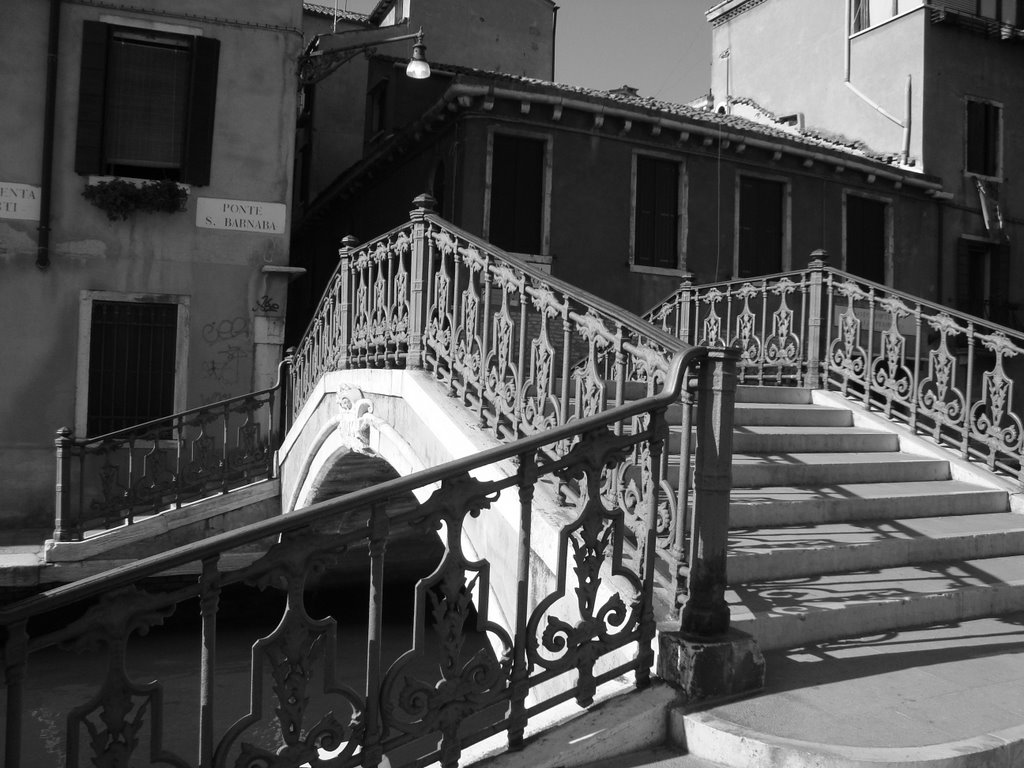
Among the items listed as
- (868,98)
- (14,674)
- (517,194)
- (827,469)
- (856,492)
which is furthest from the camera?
(868,98)

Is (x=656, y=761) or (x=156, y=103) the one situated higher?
(x=156, y=103)

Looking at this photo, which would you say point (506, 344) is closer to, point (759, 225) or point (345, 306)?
point (345, 306)

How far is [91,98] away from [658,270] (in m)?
8.03

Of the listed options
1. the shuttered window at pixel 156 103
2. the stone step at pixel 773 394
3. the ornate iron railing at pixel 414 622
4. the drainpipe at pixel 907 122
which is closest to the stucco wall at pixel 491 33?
the shuttered window at pixel 156 103

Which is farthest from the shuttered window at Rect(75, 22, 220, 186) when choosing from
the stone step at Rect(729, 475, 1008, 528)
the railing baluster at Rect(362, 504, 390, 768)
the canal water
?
the railing baluster at Rect(362, 504, 390, 768)

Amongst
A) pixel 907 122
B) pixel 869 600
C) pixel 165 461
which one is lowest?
pixel 869 600

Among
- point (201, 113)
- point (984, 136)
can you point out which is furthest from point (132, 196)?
point (984, 136)

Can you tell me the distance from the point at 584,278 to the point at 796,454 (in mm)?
7043

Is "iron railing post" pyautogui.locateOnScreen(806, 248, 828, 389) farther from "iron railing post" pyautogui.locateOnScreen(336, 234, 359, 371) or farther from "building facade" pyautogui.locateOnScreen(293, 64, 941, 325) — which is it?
"building facade" pyautogui.locateOnScreen(293, 64, 941, 325)

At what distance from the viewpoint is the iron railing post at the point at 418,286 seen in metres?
6.16

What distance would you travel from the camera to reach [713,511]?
3533 mm

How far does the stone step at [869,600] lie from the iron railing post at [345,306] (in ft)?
15.0

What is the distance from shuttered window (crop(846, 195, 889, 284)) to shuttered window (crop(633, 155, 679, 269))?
3453 mm

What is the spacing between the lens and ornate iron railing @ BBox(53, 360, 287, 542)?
9961 mm
